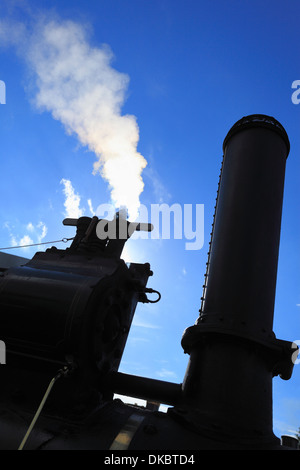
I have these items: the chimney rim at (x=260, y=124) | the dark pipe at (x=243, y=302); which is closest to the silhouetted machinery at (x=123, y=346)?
the dark pipe at (x=243, y=302)

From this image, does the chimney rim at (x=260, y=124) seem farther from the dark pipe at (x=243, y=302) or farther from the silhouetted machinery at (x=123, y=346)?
the silhouetted machinery at (x=123, y=346)

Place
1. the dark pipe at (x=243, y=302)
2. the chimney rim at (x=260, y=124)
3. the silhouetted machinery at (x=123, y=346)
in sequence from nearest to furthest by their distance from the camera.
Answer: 1. the silhouetted machinery at (x=123, y=346)
2. the dark pipe at (x=243, y=302)
3. the chimney rim at (x=260, y=124)

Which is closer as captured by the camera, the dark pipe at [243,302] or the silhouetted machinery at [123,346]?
the silhouetted machinery at [123,346]

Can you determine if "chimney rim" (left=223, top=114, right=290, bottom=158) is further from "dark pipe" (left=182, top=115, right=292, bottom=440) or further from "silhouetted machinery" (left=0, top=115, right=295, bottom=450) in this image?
"silhouetted machinery" (left=0, top=115, right=295, bottom=450)

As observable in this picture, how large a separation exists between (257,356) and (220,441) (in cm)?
90

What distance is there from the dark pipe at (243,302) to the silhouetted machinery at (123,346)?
1 centimetres

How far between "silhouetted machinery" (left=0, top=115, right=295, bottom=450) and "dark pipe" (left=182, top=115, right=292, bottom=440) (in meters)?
0.01

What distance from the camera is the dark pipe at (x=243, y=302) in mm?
3080

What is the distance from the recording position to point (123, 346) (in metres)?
4.29

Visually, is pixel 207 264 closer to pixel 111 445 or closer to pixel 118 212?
pixel 118 212

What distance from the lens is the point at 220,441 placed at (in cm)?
280

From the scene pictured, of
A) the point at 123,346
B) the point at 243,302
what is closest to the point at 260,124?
Result: the point at 243,302

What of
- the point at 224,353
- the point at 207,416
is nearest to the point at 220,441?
the point at 207,416

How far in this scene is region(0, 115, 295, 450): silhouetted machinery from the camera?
2.87 m
